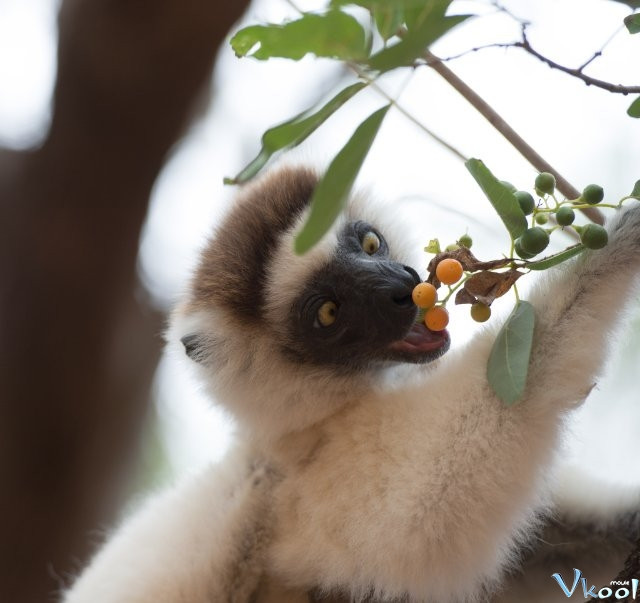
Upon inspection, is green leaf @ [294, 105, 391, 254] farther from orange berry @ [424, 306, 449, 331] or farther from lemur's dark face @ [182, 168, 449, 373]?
lemur's dark face @ [182, 168, 449, 373]

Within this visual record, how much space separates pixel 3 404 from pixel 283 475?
5.48 feet

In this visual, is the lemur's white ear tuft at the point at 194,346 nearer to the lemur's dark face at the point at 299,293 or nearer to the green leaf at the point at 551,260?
the lemur's dark face at the point at 299,293

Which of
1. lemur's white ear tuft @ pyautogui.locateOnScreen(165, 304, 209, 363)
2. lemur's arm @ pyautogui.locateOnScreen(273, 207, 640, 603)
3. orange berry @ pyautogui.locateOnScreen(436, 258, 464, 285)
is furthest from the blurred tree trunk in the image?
orange berry @ pyautogui.locateOnScreen(436, 258, 464, 285)

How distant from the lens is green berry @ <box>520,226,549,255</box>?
1439 mm

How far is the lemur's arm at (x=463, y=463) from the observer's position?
1683mm

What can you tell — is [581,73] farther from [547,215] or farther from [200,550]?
[200,550]

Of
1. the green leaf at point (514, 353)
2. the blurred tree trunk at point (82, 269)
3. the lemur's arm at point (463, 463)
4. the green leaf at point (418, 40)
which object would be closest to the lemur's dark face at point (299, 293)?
the lemur's arm at point (463, 463)

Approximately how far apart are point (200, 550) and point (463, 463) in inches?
31.5

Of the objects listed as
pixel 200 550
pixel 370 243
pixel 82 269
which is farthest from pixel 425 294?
pixel 82 269

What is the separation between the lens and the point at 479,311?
156cm

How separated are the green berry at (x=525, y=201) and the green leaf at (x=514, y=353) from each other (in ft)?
0.64

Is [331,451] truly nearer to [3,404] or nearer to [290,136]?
[290,136]

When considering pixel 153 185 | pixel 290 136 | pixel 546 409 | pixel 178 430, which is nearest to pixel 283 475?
pixel 546 409

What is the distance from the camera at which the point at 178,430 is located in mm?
4391
